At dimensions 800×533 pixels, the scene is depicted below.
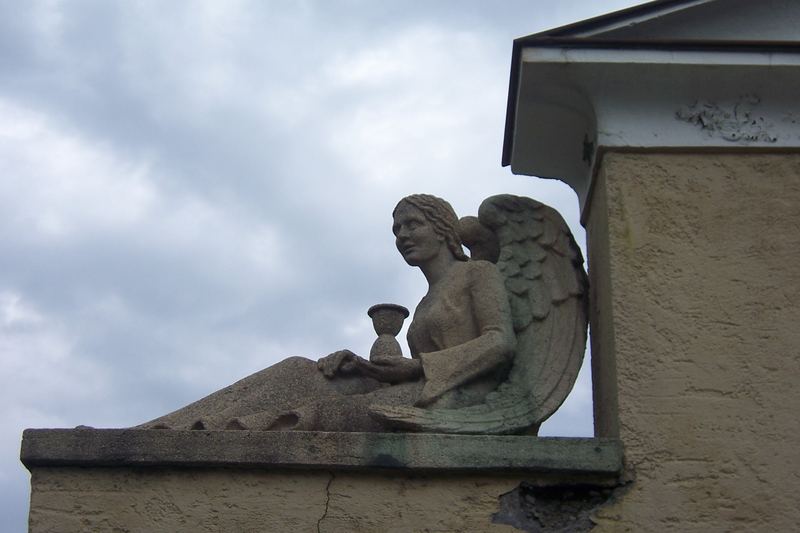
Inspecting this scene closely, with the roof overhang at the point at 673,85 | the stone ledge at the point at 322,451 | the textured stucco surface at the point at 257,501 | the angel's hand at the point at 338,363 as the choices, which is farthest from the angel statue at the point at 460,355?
the roof overhang at the point at 673,85

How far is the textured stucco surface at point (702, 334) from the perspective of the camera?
17.2 feet

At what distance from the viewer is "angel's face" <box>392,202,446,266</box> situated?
6.26 m

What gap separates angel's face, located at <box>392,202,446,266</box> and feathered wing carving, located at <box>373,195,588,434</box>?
280mm

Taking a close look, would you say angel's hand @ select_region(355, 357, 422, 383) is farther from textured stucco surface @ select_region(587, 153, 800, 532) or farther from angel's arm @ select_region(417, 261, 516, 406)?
textured stucco surface @ select_region(587, 153, 800, 532)

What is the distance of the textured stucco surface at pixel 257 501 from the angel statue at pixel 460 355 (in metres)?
0.27

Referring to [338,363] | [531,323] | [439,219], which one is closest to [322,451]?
[338,363]

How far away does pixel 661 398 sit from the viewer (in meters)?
5.42

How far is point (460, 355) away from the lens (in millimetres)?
5777

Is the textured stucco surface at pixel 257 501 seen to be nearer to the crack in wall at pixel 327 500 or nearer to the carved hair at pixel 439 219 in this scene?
the crack in wall at pixel 327 500

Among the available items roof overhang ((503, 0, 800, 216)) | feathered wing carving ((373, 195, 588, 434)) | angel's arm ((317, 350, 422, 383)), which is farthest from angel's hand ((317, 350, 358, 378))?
roof overhang ((503, 0, 800, 216))

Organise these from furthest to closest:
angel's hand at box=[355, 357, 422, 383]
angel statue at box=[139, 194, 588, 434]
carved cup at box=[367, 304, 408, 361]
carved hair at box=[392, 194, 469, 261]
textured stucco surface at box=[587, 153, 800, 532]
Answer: carved hair at box=[392, 194, 469, 261], carved cup at box=[367, 304, 408, 361], angel's hand at box=[355, 357, 422, 383], angel statue at box=[139, 194, 588, 434], textured stucco surface at box=[587, 153, 800, 532]

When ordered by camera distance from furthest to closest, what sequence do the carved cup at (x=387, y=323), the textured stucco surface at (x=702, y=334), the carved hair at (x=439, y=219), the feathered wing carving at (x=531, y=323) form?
the carved hair at (x=439, y=219), the carved cup at (x=387, y=323), the feathered wing carving at (x=531, y=323), the textured stucco surface at (x=702, y=334)

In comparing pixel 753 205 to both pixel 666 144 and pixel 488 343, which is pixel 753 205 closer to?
pixel 666 144

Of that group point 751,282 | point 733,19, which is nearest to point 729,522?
point 751,282
